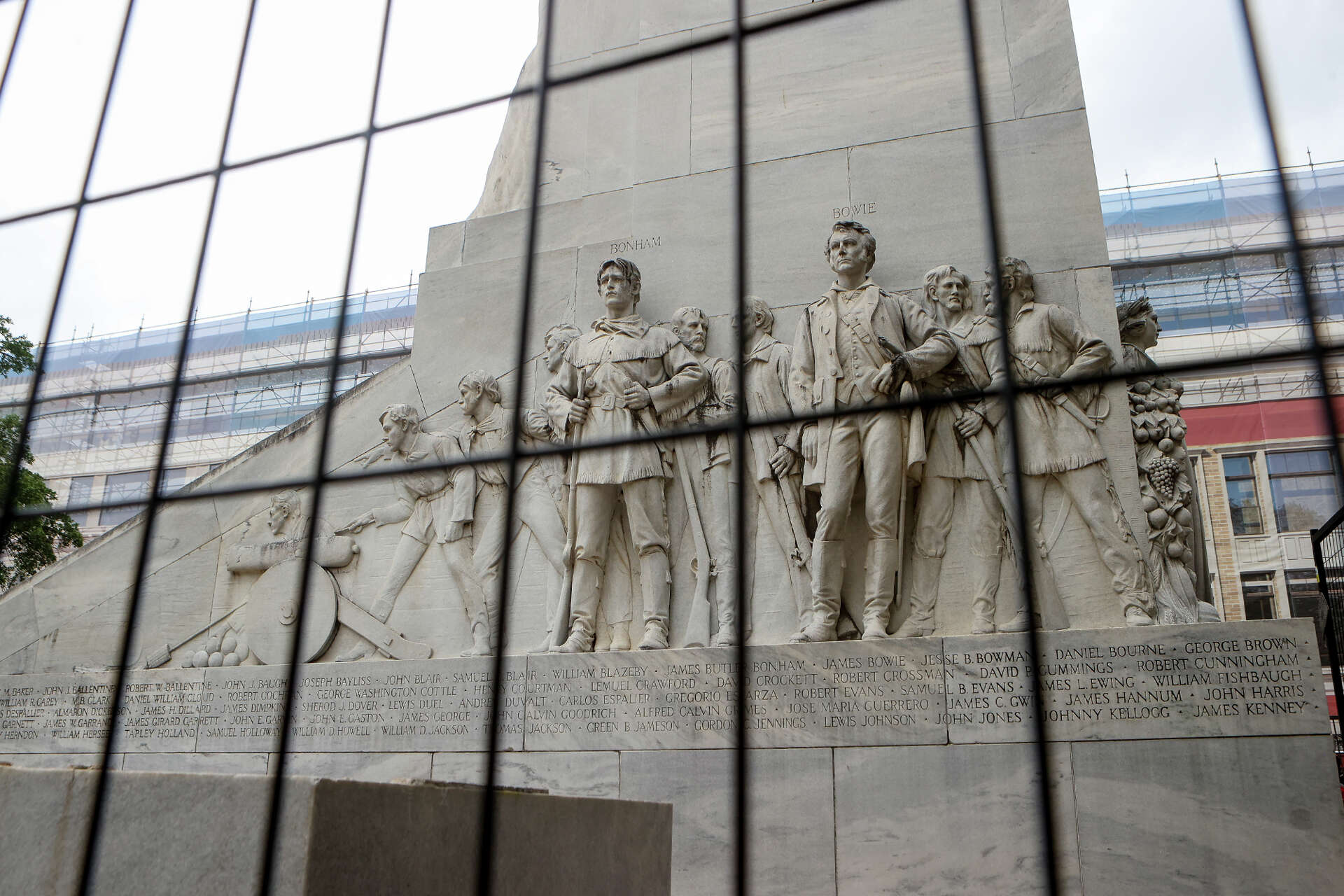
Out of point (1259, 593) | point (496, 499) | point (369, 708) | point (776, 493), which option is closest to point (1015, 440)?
point (776, 493)

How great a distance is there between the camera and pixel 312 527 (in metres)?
4.71

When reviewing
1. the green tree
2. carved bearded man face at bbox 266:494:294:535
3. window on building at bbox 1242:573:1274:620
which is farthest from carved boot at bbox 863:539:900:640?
window on building at bbox 1242:573:1274:620

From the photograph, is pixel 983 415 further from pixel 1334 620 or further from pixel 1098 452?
pixel 1334 620

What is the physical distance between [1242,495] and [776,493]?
57.6 ft

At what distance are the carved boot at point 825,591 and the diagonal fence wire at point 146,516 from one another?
3.84 meters

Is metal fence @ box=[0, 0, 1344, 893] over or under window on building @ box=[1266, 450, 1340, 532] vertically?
under

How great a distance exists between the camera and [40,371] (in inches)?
234

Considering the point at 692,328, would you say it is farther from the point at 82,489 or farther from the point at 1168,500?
the point at 82,489

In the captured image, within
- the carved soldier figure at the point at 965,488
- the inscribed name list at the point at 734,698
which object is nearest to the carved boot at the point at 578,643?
the inscribed name list at the point at 734,698

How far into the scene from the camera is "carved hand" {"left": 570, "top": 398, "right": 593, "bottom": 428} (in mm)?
8383

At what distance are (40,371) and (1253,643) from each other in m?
6.42

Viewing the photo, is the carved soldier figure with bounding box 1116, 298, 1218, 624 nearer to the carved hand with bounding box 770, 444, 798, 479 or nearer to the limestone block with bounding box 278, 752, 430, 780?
the carved hand with bounding box 770, 444, 798, 479

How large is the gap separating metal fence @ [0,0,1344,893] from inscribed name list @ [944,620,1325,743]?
69cm

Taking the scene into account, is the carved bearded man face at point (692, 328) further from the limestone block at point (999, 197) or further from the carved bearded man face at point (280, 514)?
the carved bearded man face at point (280, 514)
